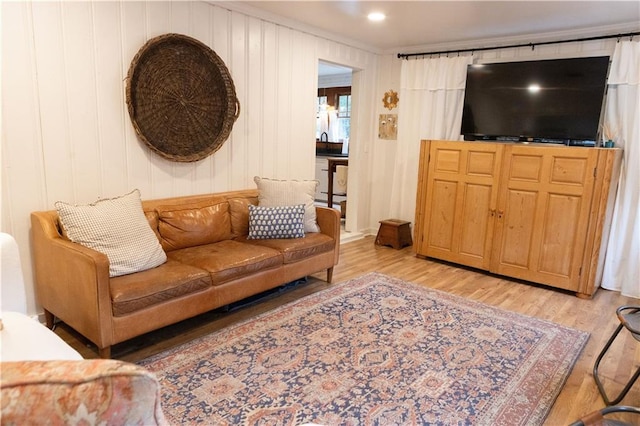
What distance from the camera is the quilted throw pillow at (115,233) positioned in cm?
244

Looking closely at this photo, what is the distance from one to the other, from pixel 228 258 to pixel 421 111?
10.5 feet

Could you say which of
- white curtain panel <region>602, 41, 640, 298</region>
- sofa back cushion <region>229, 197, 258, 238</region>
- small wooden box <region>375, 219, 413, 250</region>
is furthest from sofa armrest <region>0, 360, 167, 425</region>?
small wooden box <region>375, 219, 413, 250</region>

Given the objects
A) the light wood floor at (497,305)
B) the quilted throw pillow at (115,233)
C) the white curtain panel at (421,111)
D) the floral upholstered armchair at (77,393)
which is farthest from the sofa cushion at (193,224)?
the white curtain panel at (421,111)

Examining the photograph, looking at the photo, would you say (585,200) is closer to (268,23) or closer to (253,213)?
(253,213)

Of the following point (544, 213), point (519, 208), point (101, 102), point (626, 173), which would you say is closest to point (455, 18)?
point (519, 208)

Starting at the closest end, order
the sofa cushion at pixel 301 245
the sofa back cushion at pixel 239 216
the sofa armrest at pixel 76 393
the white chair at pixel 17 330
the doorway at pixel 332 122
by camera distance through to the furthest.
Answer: the sofa armrest at pixel 76 393 → the white chair at pixel 17 330 → the sofa cushion at pixel 301 245 → the sofa back cushion at pixel 239 216 → the doorway at pixel 332 122

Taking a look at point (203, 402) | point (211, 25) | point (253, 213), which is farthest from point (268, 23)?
point (203, 402)

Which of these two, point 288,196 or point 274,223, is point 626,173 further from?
point 274,223

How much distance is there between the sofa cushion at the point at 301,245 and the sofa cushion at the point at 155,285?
0.72 metres

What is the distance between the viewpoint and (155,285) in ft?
7.90

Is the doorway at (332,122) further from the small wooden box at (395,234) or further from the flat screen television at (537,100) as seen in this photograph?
the flat screen television at (537,100)

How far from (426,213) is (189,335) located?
2.84 m

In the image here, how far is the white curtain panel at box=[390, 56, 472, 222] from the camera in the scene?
4730 millimetres

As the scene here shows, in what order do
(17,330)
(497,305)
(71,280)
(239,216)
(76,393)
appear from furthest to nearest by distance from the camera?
(239,216)
(497,305)
(71,280)
(17,330)
(76,393)
